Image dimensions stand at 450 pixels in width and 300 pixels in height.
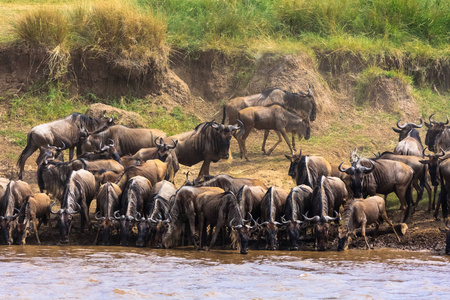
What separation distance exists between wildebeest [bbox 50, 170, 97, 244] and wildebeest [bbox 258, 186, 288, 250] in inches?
126

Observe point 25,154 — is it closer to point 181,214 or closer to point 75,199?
point 75,199

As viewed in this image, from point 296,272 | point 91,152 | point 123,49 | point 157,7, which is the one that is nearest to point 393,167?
point 296,272

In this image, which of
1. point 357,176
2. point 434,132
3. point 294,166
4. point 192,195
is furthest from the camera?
point 434,132

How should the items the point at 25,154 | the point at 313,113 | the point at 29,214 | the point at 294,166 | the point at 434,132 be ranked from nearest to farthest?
the point at 29,214 → the point at 294,166 → the point at 25,154 → the point at 434,132 → the point at 313,113

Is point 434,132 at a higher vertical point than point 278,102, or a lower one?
lower

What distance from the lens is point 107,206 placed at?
12336 mm

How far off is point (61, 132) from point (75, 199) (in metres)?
3.59

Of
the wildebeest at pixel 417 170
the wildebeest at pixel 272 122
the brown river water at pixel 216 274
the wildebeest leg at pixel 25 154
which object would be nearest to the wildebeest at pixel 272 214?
the brown river water at pixel 216 274

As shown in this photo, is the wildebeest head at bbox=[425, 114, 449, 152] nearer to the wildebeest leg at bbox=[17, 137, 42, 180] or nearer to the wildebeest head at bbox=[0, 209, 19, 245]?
the wildebeest leg at bbox=[17, 137, 42, 180]

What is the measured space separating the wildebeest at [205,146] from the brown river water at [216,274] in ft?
13.8

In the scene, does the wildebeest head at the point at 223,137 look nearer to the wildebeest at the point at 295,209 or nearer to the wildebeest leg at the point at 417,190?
the wildebeest at the point at 295,209

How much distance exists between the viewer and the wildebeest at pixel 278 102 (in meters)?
18.6

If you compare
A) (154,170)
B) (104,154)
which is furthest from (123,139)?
(154,170)

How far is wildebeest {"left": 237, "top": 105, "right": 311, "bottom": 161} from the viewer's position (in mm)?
17875
